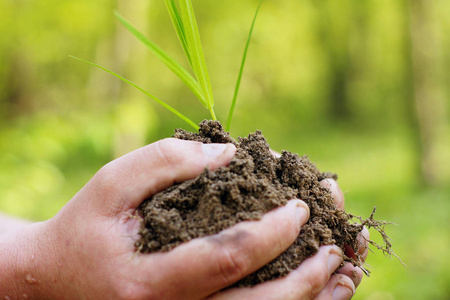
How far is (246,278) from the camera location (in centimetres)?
101

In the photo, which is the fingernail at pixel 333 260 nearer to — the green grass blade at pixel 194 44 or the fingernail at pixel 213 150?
the fingernail at pixel 213 150

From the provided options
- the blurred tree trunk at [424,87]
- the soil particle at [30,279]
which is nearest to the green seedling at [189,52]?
the soil particle at [30,279]

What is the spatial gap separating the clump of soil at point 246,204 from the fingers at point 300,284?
0.02 meters

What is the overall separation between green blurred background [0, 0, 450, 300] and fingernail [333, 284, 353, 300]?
139cm

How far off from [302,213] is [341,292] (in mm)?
282

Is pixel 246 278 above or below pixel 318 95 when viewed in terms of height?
below

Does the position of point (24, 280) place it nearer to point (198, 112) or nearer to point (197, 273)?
point (197, 273)

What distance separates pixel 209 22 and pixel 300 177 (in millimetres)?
9980

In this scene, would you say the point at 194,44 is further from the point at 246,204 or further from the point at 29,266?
the point at 29,266

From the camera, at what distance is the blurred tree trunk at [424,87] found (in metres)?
6.13

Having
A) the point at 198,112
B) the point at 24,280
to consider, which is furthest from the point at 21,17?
the point at 198,112

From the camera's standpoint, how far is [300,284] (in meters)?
1.02

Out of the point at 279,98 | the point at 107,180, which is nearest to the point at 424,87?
the point at 107,180

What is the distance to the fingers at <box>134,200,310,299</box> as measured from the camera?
0.93 m
